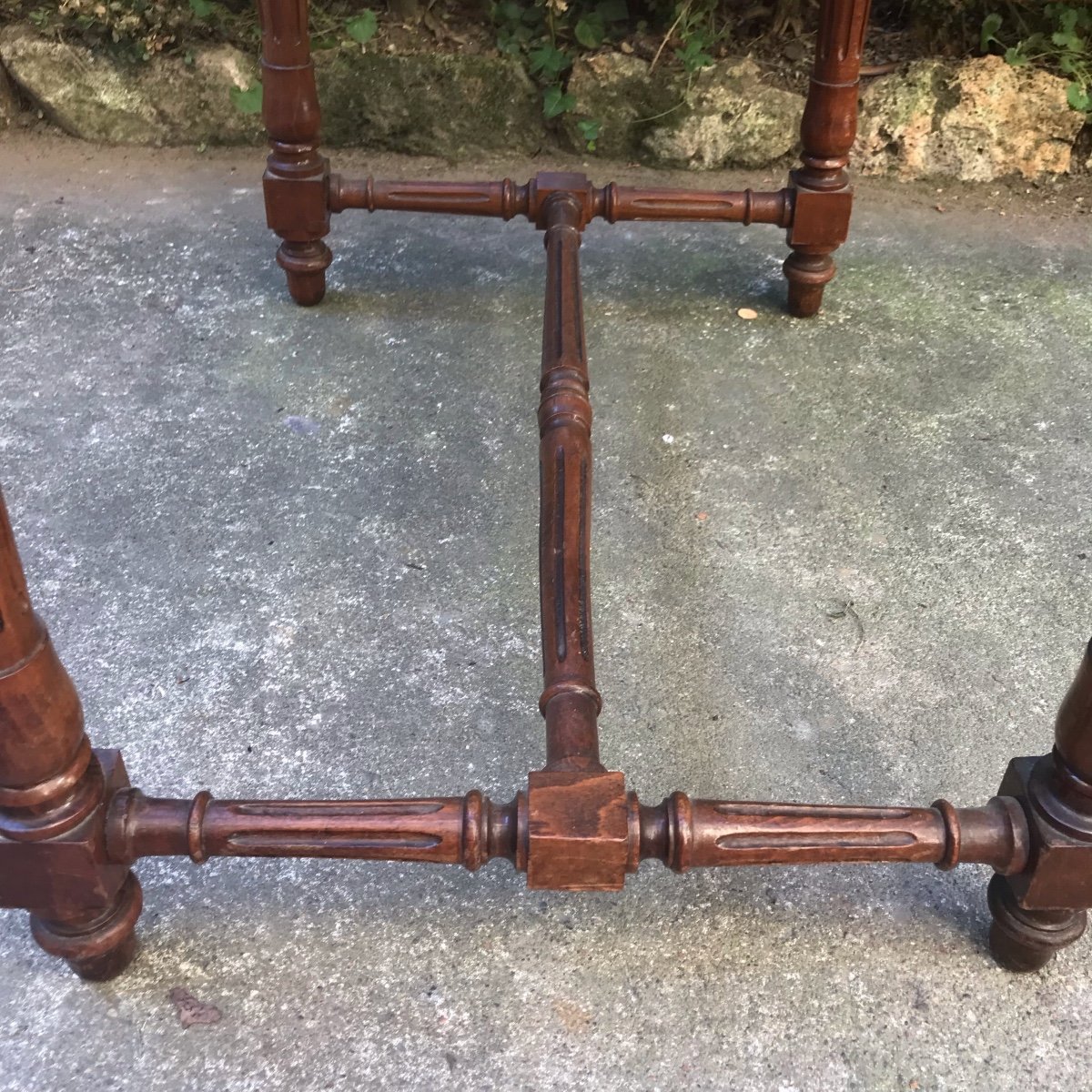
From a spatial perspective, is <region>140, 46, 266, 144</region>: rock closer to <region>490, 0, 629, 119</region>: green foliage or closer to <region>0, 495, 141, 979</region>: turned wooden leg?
<region>490, 0, 629, 119</region>: green foliage

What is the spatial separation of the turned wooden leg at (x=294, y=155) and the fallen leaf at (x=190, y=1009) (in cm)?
152

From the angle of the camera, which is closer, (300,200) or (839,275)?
(300,200)

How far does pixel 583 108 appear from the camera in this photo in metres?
3.14

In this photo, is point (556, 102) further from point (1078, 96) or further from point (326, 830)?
point (326, 830)

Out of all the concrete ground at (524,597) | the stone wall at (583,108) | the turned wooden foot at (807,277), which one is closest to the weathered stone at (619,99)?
the stone wall at (583,108)

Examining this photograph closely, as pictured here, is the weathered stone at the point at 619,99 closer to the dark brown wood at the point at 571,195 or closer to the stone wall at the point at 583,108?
the stone wall at the point at 583,108

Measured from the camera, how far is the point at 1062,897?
1214 mm

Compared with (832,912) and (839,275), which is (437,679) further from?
(839,275)

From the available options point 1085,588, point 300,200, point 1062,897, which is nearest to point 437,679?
point 1062,897

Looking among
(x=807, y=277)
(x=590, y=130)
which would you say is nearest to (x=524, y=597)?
(x=807, y=277)

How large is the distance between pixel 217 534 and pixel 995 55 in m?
2.36

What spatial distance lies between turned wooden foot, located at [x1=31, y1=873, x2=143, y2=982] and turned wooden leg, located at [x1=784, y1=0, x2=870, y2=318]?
1.75 metres

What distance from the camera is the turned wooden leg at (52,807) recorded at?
1.05 meters

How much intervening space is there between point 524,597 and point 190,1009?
2.50 ft
